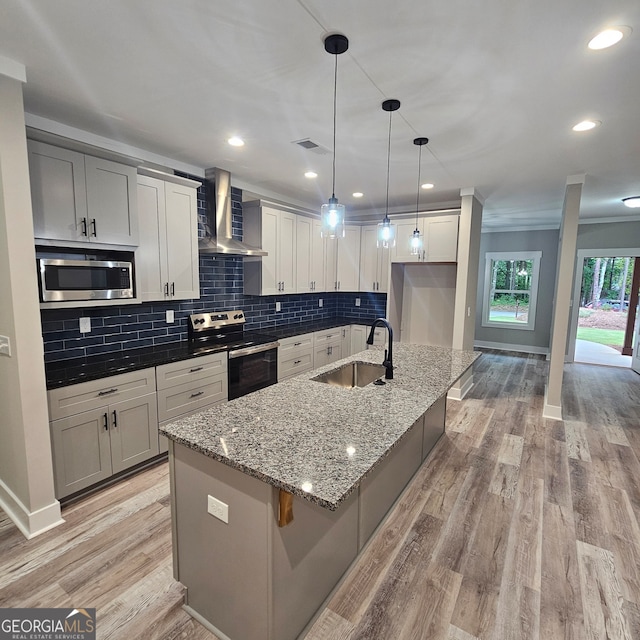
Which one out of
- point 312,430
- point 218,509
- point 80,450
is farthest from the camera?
point 80,450

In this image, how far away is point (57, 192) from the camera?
2309 millimetres

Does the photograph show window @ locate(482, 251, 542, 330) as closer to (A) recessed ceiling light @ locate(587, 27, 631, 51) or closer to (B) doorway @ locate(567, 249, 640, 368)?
(B) doorway @ locate(567, 249, 640, 368)

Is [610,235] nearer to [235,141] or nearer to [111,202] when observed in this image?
[235,141]

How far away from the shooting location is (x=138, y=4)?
1413mm

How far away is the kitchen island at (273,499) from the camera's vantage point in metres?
1.31

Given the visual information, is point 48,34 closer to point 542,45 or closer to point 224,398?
point 542,45

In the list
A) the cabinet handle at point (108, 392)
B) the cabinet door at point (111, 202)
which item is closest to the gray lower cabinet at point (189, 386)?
the cabinet handle at point (108, 392)

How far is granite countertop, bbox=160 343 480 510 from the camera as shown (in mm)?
1231

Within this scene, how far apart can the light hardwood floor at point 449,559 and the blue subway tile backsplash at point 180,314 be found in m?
1.13

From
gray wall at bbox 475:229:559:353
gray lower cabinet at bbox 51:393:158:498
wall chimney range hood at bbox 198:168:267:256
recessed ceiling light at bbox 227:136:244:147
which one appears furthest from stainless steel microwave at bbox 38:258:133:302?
gray wall at bbox 475:229:559:353

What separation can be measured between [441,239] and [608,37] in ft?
10.2

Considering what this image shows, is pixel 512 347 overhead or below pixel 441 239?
below

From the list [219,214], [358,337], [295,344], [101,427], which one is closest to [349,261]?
[358,337]

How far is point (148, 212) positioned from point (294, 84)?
166 centimetres
